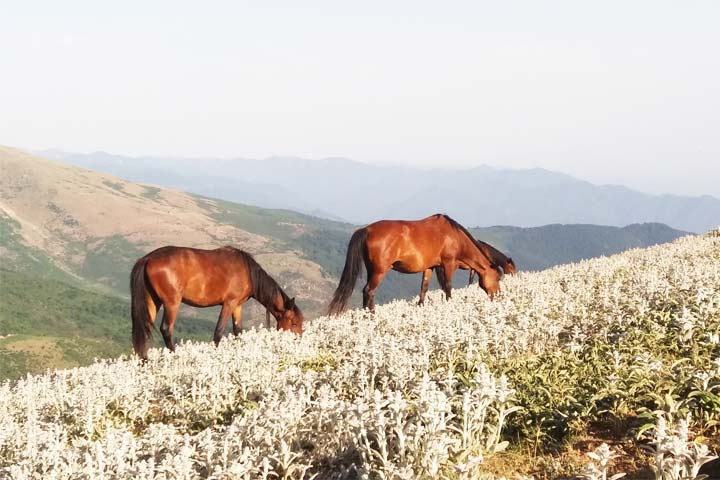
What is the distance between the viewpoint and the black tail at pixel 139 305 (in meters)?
13.6

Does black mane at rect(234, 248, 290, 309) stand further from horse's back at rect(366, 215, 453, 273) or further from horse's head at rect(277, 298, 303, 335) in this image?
horse's back at rect(366, 215, 453, 273)

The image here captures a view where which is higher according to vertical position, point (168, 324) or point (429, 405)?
point (429, 405)

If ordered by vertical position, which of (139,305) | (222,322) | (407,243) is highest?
(407,243)

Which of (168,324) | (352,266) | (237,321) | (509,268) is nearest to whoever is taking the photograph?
(168,324)

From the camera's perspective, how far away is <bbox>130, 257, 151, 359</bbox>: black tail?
13.6 metres

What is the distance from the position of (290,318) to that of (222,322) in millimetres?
1730

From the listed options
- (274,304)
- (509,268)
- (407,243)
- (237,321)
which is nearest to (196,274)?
(237,321)

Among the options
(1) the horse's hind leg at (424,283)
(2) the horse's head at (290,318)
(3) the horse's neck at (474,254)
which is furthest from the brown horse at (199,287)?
(3) the horse's neck at (474,254)

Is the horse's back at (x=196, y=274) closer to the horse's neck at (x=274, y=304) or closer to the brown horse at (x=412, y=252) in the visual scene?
the horse's neck at (x=274, y=304)

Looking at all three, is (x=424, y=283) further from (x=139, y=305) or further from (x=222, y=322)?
(x=139, y=305)

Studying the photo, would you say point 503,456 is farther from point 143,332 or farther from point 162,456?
point 143,332

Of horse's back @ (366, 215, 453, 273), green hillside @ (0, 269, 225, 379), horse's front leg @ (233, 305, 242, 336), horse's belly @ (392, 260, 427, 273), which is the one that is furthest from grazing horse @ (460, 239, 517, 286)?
green hillside @ (0, 269, 225, 379)

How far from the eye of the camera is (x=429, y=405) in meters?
4.01

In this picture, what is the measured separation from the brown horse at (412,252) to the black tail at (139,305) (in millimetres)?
4823
